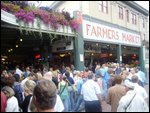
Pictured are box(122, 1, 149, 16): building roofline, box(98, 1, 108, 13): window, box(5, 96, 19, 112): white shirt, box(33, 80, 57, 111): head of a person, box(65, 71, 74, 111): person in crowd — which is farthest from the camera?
box(122, 1, 149, 16): building roofline

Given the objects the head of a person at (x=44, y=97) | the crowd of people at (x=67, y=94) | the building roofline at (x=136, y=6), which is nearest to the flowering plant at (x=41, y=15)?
the crowd of people at (x=67, y=94)

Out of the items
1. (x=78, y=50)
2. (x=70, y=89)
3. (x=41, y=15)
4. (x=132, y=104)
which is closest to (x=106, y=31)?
(x=78, y=50)

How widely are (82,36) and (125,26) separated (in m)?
9.60

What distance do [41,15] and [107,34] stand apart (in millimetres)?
8642

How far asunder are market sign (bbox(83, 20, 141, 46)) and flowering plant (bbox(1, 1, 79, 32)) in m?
1.94

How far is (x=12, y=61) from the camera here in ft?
76.7

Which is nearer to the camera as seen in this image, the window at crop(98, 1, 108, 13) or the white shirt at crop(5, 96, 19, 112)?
the white shirt at crop(5, 96, 19, 112)

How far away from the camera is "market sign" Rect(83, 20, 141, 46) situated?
734 inches

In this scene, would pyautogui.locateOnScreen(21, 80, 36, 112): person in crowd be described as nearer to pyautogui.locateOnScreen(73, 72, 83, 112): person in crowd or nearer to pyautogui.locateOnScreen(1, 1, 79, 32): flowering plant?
pyautogui.locateOnScreen(73, 72, 83, 112): person in crowd

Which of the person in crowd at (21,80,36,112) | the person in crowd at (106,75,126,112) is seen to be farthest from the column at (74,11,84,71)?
the person in crowd at (21,80,36,112)

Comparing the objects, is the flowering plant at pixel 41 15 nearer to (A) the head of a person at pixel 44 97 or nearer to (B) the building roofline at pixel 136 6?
(A) the head of a person at pixel 44 97

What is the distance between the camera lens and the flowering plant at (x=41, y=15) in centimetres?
1197

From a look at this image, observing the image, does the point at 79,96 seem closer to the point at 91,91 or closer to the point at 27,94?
the point at 91,91

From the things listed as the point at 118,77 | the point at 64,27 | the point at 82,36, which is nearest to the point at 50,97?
the point at 118,77
